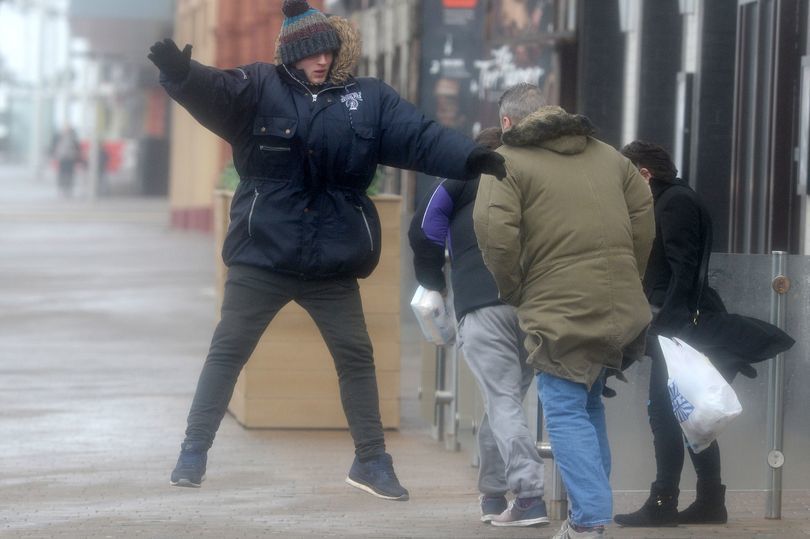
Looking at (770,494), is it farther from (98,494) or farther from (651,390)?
Result: (98,494)

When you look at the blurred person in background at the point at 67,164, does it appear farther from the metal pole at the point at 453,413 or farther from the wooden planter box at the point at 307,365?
the metal pole at the point at 453,413

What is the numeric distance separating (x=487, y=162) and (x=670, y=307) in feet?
3.62

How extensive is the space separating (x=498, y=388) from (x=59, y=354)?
21.7 ft

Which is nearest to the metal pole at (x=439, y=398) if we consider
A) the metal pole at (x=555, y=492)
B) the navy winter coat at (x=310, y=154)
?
the metal pole at (x=555, y=492)

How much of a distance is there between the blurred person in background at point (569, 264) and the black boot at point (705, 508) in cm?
88

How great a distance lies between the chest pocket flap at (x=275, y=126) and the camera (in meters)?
5.84

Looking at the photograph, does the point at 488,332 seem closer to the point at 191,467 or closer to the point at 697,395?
the point at 697,395

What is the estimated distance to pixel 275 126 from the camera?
19.2ft

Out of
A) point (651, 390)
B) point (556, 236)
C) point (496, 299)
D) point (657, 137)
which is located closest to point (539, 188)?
point (556, 236)

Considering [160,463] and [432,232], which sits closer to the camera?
[432,232]

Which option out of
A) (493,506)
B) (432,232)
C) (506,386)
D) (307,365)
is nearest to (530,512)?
(493,506)

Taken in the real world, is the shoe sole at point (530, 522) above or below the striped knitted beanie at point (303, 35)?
below

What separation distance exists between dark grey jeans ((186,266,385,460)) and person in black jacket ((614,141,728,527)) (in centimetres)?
110

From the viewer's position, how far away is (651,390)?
6.67 metres
